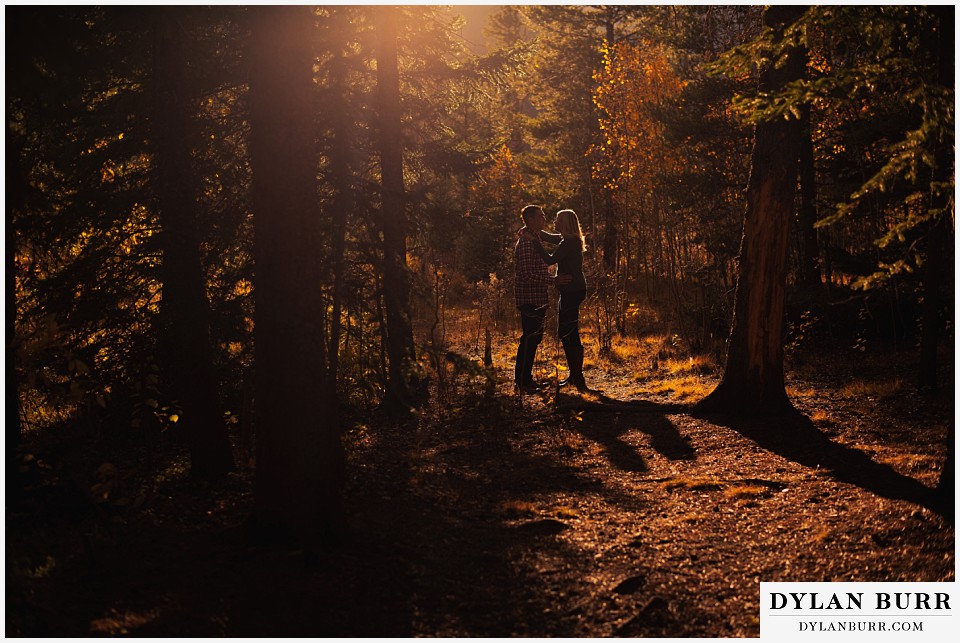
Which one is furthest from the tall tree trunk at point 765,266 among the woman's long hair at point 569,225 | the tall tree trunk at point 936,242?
the woman's long hair at point 569,225

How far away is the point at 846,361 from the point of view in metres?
11.9

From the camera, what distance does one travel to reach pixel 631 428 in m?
9.23

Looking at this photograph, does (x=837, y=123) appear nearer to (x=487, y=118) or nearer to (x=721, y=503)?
(x=487, y=118)

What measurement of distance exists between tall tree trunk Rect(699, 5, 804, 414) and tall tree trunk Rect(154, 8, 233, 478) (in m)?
5.70

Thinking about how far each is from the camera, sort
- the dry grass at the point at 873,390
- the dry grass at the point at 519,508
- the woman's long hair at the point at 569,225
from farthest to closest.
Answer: the woman's long hair at the point at 569,225
the dry grass at the point at 873,390
the dry grass at the point at 519,508

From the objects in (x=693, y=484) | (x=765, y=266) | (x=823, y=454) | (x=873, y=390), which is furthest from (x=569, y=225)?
(x=693, y=484)

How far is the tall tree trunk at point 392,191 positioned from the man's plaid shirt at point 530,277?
63.3 inches

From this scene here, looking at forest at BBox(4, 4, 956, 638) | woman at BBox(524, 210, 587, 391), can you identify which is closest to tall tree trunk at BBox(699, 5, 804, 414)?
forest at BBox(4, 4, 956, 638)

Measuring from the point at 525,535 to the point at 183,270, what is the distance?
13.3ft

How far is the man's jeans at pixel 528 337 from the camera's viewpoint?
10781 millimetres

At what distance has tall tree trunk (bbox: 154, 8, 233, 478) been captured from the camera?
7.37 meters

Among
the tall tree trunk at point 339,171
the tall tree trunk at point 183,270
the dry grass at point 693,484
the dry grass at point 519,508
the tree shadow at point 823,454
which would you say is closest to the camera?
the tree shadow at point 823,454

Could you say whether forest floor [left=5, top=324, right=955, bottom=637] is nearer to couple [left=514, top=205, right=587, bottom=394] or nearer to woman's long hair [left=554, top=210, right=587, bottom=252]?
couple [left=514, top=205, right=587, bottom=394]

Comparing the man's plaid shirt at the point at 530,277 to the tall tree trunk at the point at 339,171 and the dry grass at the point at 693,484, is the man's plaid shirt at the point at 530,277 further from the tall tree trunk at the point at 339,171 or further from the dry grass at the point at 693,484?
the dry grass at the point at 693,484
